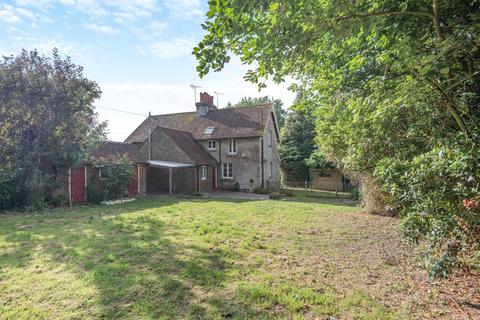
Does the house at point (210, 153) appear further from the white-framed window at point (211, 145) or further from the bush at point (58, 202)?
the bush at point (58, 202)

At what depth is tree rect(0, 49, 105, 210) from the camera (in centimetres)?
1271

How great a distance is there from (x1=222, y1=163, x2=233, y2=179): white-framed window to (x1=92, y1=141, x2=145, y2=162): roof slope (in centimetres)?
733

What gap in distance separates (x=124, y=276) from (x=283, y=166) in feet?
90.2

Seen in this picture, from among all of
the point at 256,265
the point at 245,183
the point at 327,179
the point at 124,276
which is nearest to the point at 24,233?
the point at 124,276

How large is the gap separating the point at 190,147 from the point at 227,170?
3.92 m

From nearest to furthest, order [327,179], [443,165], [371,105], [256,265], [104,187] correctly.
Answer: [443,165] < [371,105] < [256,265] < [104,187] < [327,179]

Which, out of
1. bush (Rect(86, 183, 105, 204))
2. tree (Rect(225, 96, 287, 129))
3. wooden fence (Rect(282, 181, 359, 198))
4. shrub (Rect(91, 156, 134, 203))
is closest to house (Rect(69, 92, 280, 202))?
shrub (Rect(91, 156, 134, 203))

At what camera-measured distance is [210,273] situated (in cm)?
486

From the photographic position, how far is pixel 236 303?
153 inches

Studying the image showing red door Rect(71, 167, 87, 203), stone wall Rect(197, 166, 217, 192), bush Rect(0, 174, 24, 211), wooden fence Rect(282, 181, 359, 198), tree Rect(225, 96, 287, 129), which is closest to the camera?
bush Rect(0, 174, 24, 211)

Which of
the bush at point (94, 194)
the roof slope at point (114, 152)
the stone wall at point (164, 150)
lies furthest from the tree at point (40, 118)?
the stone wall at point (164, 150)

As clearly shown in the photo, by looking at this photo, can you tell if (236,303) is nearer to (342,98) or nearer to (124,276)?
(124,276)

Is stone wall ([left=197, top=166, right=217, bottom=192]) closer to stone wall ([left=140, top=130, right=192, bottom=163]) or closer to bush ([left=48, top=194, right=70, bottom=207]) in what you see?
stone wall ([left=140, top=130, right=192, bottom=163])

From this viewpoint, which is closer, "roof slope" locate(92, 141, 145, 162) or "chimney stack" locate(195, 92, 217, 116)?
"roof slope" locate(92, 141, 145, 162)
